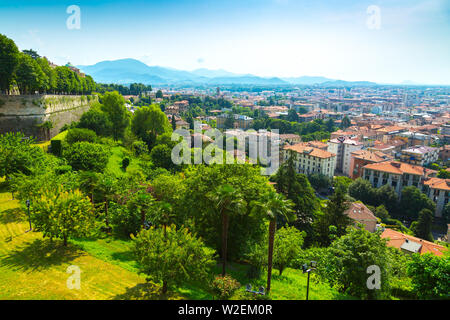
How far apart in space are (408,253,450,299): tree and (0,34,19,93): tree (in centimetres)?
4456

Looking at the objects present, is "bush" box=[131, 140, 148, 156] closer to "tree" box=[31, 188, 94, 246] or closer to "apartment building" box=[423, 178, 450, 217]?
"tree" box=[31, 188, 94, 246]

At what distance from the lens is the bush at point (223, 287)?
15047 mm

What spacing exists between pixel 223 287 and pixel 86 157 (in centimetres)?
2268

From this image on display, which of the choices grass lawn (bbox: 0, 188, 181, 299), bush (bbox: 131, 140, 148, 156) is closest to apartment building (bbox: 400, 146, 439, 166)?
A: bush (bbox: 131, 140, 148, 156)

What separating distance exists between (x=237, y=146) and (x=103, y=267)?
5960 centimetres

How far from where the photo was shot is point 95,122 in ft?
145

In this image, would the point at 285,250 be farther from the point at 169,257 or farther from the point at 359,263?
the point at 169,257

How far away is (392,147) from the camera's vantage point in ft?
276

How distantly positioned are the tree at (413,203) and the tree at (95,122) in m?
51.2

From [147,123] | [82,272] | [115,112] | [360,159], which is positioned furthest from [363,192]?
[82,272]

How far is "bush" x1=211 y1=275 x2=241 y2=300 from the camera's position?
49.4 feet
